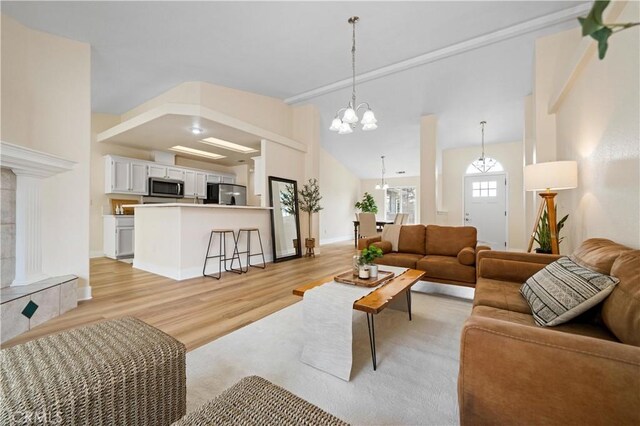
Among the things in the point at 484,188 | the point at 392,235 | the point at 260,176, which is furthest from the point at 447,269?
the point at 484,188

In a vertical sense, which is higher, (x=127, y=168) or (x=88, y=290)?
(x=127, y=168)

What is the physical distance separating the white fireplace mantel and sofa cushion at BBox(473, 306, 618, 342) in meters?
3.85

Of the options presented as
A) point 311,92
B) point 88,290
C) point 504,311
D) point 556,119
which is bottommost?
point 88,290

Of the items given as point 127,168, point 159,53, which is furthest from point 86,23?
point 127,168

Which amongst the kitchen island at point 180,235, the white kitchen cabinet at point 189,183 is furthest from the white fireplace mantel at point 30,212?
the white kitchen cabinet at point 189,183

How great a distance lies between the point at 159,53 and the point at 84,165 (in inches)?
73.7

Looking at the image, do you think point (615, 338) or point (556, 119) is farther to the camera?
point (556, 119)

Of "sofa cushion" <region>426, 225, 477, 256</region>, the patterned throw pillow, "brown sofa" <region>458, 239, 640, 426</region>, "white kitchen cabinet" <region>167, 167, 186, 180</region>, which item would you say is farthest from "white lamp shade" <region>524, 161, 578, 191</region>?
"white kitchen cabinet" <region>167, 167, 186, 180</region>

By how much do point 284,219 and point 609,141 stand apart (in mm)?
4810

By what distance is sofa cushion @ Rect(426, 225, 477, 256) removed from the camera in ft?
11.9

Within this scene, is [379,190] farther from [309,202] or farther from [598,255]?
[598,255]

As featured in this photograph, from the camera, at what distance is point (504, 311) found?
5.47 ft

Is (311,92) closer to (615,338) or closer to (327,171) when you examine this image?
(327,171)

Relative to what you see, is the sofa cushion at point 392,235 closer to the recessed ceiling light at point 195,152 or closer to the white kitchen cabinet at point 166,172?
the recessed ceiling light at point 195,152
